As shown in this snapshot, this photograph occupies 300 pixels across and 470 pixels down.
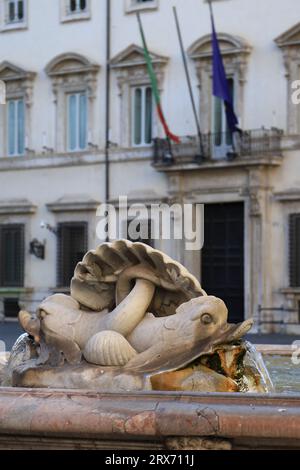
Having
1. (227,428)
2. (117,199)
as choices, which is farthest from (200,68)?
(227,428)

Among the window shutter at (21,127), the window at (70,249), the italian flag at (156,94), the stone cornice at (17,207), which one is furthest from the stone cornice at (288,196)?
the window shutter at (21,127)

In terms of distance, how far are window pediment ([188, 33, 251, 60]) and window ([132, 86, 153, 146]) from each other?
159cm

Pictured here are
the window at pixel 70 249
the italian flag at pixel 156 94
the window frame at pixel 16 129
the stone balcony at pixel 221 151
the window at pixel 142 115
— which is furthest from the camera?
the window frame at pixel 16 129

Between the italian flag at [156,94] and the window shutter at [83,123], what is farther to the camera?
the window shutter at [83,123]

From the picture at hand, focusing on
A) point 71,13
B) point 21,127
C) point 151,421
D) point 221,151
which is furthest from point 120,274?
point 21,127

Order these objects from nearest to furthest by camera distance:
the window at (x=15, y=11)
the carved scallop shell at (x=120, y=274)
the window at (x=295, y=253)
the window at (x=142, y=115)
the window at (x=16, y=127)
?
the carved scallop shell at (x=120, y=274), the window at (x=295, y=253), the window at (x=142, y=115), the window at (x=16, y=127), the window at (x=15, y=11)

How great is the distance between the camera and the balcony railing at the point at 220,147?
25375 millimetres

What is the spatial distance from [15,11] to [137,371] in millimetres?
25170

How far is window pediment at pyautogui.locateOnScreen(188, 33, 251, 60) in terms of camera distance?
2598 centimetres

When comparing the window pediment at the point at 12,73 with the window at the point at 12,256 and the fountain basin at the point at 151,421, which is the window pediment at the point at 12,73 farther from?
the fountain basin at the point at 151,421

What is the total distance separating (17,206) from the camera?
29656 millimetres

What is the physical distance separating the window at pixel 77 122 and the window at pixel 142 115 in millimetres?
1404

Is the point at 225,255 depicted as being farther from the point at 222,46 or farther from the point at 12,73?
the point at 12,73

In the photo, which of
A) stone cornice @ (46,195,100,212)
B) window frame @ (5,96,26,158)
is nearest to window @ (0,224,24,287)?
stone cornice @ (46,195,100,212)
